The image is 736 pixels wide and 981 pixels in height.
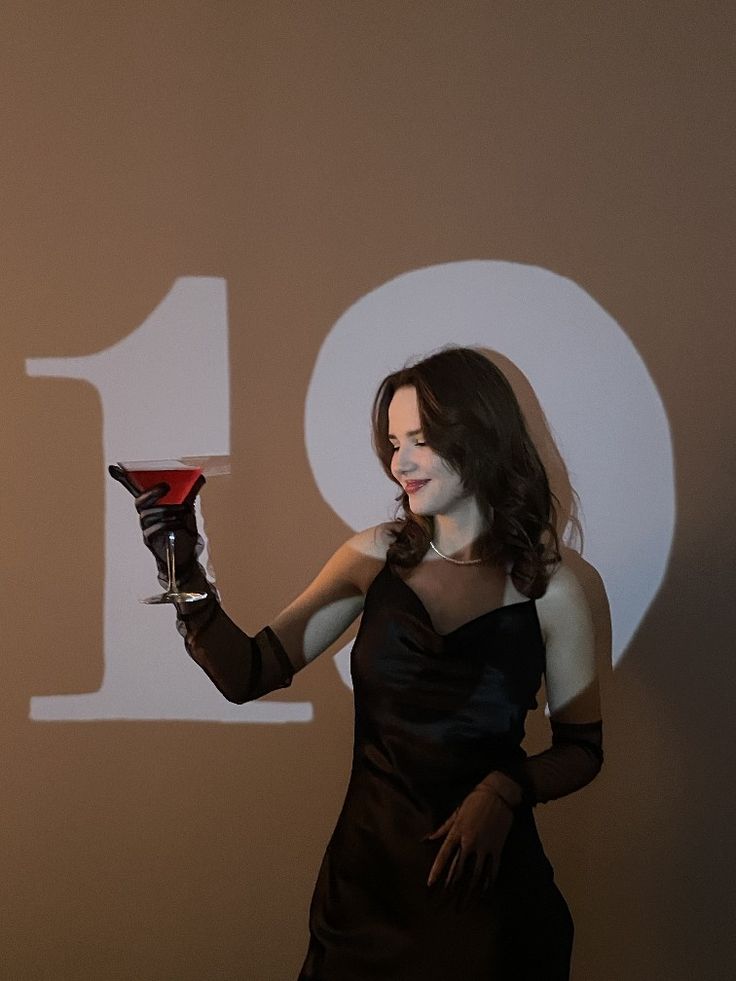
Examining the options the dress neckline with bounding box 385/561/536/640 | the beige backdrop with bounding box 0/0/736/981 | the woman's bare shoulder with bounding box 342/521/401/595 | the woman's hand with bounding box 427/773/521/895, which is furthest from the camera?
the beige backdrop with bounding box 0/0/736/981

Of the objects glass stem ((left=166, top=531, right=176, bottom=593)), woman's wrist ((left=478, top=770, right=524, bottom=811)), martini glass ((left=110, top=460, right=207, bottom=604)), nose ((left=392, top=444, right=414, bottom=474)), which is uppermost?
nose ((left=392, top=444, right=414, bottom=474))

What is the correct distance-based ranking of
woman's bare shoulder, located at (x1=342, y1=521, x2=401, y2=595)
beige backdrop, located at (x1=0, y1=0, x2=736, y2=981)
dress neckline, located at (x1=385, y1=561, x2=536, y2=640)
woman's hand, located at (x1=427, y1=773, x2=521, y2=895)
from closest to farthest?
woman's hand, located at (x1=427, y1=773, x2=521, y2=895) → dress neckline, located at (x1=385, y1=561, x2=536, y2=640) → woman's bare shoulder, located at (x1=342, y1=521, x2=401, y2=595) → beige backdrop, located at (x1=0, y1=0, x2=736, y2=981)

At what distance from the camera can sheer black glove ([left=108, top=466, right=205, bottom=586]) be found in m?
1.45

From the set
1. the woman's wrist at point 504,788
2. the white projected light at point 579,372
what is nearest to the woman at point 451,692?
the woman's wrist at point 504,788

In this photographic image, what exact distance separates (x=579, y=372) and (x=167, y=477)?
1019mm

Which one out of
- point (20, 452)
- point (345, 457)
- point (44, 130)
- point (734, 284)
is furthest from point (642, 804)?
point (44, 130)

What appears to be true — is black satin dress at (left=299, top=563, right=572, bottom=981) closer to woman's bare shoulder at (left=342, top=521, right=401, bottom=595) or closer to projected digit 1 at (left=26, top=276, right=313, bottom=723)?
woman's bare shoulder at (left=342, top=521, right=401, bottom=595)

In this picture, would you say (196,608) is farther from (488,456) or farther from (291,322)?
(291,322)

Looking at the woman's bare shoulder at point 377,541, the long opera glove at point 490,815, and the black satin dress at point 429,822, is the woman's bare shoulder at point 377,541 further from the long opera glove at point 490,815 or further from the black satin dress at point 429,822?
the long opera glove at point 490,815

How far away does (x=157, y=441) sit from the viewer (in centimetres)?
217

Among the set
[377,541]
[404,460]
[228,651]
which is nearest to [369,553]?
[377,541]

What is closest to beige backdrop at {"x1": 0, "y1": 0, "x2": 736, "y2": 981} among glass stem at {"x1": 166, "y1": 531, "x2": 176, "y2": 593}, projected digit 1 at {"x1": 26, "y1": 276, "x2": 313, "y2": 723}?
projected digit 1 at {"x1": 26, "y1": 276, "x2": 313, "y2": 723}

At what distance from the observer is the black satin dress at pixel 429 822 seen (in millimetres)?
1457

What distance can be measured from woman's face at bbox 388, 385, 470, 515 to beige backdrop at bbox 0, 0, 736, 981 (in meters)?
0.63
